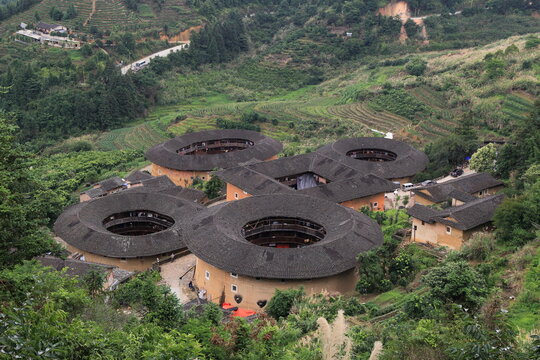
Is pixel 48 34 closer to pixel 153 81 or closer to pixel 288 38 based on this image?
pixel 153 81

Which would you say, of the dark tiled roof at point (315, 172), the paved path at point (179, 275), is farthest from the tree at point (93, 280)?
the dark tiled roof at point (315, 172)

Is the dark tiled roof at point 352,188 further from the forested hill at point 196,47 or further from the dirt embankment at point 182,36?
the dirt embankment at point 182,36

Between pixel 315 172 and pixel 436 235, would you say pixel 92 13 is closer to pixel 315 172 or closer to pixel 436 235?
pixel 315 172

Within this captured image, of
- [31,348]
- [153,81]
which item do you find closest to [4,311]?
[31,348]

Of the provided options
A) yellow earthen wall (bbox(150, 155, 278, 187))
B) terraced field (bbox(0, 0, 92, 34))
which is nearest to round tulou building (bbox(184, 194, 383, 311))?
yellow earthen wall (bbox(150, 155, 278, 187))

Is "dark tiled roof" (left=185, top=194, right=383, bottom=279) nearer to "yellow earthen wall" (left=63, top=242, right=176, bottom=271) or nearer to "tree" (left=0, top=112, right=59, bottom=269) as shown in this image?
"yellow earthen wall" (left=63, top=242, right=176, bottom=271)

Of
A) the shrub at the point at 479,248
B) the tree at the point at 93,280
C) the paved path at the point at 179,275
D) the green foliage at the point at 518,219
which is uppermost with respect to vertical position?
the green foliage at the point at 518,219

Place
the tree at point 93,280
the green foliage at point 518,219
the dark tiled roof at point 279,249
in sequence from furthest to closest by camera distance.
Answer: the dark tiled roof at point 279,249 < the green foliage at point 518,219 < the tree at point 93,280
